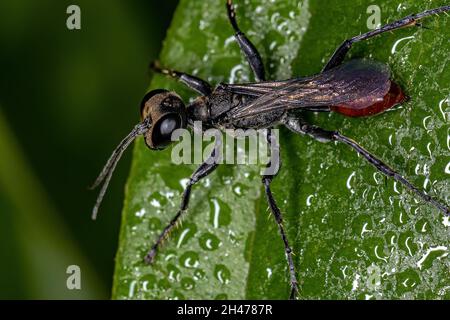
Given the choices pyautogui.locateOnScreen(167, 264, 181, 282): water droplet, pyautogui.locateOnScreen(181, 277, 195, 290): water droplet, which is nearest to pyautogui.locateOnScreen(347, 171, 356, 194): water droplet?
pyautogui.locateOnScreen(181, 277, 195, 290): water droplet

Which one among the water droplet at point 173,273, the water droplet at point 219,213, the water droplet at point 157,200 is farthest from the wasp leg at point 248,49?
the water droplet at point 173,273

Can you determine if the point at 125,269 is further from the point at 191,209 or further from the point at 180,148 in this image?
the point at 180,148

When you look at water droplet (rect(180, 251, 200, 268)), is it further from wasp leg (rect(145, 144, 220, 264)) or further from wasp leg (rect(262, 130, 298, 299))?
wasp leg (rect(262, 130, 298, 299))

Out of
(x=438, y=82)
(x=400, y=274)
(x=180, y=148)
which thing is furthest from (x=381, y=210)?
(x=180, y=148)

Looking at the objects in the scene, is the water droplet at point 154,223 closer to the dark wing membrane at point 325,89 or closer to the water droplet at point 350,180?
the dark wing membrane at point 325,89

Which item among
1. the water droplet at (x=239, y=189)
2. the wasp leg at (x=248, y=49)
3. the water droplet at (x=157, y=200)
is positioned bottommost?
the water droplet at (x=157, y=200)

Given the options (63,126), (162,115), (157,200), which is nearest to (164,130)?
(162,115)
